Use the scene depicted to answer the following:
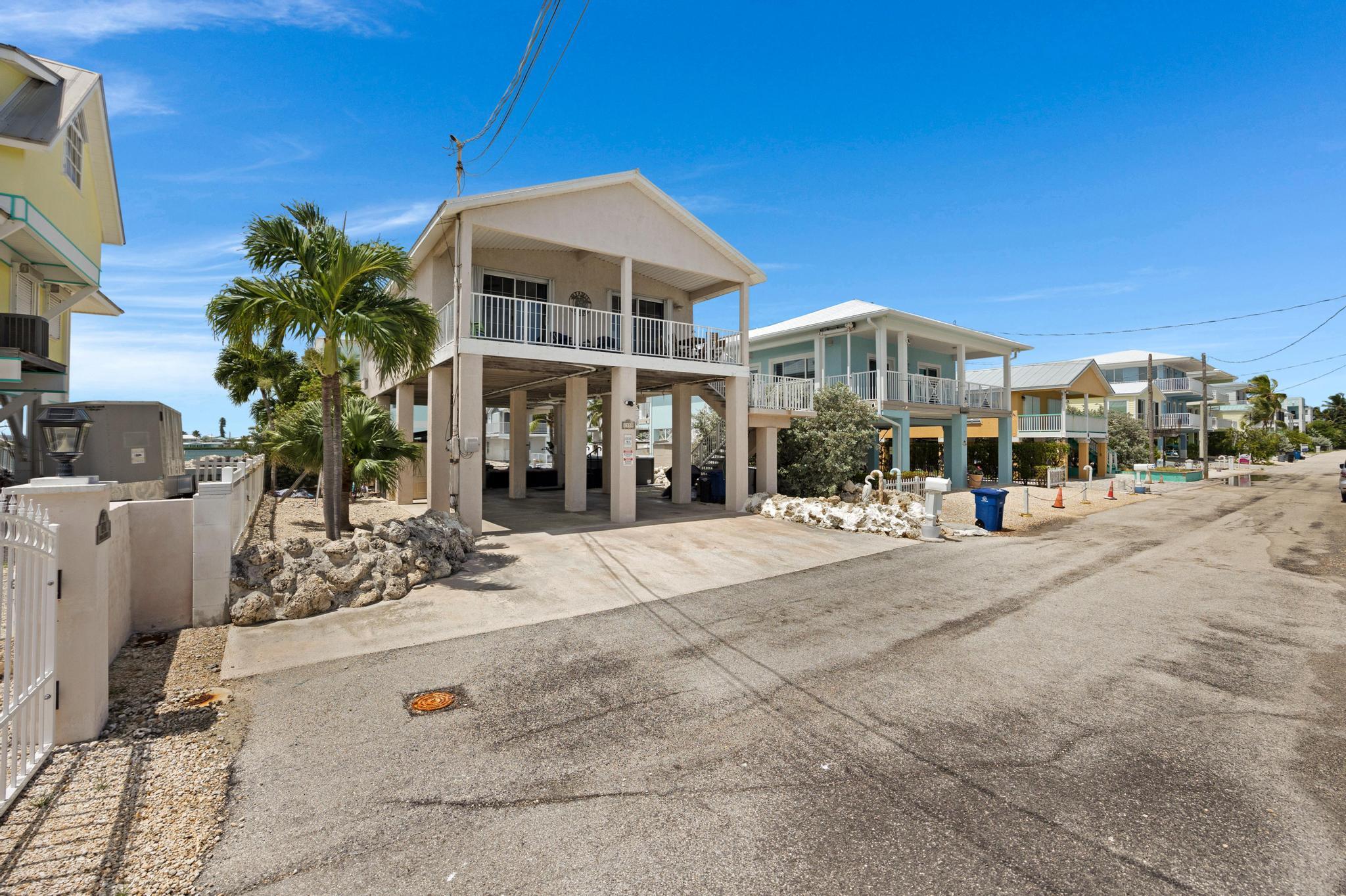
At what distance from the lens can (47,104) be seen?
9.97 metres

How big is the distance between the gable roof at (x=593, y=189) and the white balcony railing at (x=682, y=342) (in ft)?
6.58

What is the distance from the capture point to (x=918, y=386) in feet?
80.1

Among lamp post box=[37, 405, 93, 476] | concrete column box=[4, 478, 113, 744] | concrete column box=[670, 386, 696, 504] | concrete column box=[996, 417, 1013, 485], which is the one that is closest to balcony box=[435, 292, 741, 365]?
concrete column box=[670, 386, 696, 504]

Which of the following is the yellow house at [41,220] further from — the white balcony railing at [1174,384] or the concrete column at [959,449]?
the white balcony railing at [1174,384]

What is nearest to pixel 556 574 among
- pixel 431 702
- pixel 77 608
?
pixel 431 702

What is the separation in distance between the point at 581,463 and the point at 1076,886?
1442 centimetres

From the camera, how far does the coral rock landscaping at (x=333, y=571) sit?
7.05 m

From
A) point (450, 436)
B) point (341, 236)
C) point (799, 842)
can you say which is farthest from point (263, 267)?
point (799, 842)

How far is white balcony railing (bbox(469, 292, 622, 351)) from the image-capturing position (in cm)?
1320

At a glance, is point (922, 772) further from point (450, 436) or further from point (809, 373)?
point (809, 373)

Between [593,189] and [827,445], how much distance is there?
9.79m

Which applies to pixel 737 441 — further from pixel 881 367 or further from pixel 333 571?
pixel 333 571

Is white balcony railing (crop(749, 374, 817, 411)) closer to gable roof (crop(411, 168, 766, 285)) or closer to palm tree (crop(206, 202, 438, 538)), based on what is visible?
gable roof (crop(411, 168, 766, 285))

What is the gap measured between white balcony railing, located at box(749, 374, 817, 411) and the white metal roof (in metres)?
20.2
